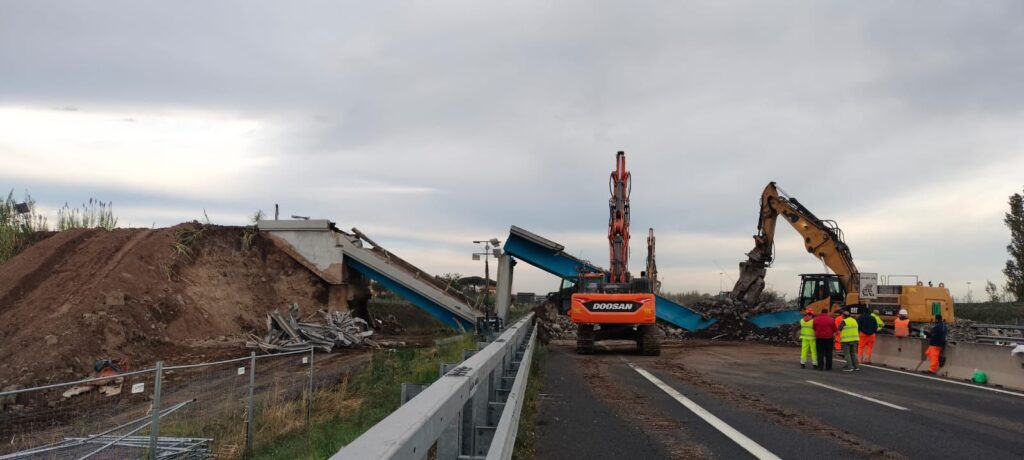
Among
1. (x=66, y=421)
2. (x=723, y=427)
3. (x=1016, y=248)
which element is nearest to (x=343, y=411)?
(x=66, y=421)

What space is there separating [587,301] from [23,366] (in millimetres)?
14196

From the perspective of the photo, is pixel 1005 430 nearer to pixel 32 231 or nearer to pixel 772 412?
pixel 772 412

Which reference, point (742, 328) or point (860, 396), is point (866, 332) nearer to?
point (860, 396)

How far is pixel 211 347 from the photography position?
22156mm

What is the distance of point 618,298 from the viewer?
792 inches

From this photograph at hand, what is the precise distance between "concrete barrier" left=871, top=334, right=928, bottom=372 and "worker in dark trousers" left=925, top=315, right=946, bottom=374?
22.9 inches

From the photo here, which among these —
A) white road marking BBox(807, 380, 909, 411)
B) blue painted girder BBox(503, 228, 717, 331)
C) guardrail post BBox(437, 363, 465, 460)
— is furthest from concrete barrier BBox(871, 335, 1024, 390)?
guardrail post BBox(437, 363, 465, 460)

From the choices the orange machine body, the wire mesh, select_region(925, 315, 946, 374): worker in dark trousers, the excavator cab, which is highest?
the excavator cab

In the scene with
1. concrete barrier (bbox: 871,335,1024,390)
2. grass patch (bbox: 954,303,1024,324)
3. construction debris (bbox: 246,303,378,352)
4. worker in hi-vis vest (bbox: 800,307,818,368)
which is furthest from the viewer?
grass patch (bbox: 954,303,1024,324)

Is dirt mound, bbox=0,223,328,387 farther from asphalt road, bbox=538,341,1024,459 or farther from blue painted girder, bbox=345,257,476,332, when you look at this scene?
asphalt road, bbox=538,341,1024,459

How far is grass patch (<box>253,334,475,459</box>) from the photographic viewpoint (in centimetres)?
876

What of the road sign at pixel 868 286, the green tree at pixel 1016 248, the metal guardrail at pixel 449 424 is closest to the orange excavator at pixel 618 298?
the road sign at pixel 868 286

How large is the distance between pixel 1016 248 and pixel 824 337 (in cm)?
3946

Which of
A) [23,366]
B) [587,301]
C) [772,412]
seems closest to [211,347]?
[23,366]
